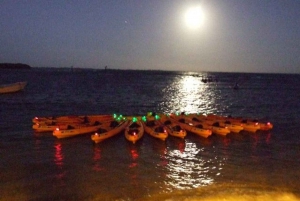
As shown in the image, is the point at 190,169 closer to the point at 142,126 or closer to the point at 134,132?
the point at 134,132

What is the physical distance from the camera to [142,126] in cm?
2439

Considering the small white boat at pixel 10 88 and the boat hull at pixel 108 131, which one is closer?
the boat hull at pixel 108 131

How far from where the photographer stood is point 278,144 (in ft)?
76.0

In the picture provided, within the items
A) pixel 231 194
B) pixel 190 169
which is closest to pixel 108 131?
pixel 190 169

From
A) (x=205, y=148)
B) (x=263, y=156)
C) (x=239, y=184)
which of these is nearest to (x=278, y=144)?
(x=263, y=156)

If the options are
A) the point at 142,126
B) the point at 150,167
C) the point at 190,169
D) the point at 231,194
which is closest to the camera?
the point at 231,194

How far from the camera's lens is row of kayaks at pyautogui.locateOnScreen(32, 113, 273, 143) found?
22.6 metres

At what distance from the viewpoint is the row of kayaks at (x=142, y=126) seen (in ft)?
74.3

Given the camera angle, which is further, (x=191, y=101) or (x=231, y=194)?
(x=191, y=101)

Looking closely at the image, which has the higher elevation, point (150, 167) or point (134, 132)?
point (134, 132)

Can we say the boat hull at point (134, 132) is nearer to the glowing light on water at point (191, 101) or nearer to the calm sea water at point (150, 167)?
the calm sea water at point (150, 167)

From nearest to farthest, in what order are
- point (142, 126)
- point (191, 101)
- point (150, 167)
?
point (150, 167) < point (142, 126) < point (191, 101)

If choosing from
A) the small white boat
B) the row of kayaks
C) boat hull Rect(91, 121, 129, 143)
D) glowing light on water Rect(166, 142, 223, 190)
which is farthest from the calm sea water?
the small white boat

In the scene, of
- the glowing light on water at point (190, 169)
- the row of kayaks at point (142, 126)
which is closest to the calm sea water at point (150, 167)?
the glowing light on water at point (190, 169)
